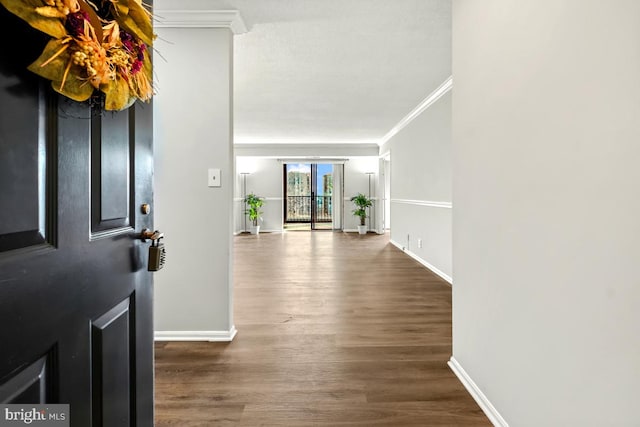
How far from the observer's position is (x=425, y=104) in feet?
16.6

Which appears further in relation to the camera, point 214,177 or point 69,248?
point 214,177

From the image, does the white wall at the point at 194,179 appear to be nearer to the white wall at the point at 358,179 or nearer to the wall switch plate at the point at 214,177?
the wall switch plate at the point at 214,177

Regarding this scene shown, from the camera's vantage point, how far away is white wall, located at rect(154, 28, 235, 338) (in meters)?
2.50

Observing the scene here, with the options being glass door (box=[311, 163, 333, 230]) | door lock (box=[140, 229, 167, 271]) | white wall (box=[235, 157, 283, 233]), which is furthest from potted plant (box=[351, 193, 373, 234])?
door lock (box=[140, 229, 167, 271])

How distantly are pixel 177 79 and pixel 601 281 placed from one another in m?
2.62

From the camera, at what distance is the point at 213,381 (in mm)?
1964

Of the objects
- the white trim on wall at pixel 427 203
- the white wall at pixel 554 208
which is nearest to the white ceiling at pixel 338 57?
the white wall at pixel 554 208

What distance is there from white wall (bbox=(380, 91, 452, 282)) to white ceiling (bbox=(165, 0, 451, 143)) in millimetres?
391

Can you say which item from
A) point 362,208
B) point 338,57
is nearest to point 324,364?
point 338,57

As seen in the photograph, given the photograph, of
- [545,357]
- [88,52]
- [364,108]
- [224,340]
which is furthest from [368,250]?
[88,52]

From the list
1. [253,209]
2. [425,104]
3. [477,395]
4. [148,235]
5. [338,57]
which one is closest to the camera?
[148,235]

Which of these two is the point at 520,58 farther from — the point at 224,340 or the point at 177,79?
the point at 224,340

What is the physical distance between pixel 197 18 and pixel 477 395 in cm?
291

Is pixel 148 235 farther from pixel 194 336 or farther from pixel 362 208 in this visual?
pixel 362 208
